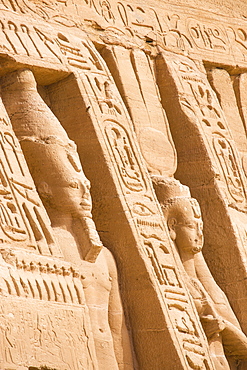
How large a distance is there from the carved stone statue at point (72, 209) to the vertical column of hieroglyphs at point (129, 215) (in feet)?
0.52

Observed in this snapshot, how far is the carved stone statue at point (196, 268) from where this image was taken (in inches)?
345

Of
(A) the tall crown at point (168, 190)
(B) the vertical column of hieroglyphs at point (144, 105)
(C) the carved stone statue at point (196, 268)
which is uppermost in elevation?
(B) the vertical column of hieroglyphs at point (144, 105)

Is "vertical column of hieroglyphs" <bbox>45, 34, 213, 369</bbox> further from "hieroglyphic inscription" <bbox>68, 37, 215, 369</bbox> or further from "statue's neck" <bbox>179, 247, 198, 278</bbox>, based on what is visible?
"statue's neck" <bbox>179, 247, 198, 278</bbox>

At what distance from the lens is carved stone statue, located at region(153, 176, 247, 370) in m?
8.76

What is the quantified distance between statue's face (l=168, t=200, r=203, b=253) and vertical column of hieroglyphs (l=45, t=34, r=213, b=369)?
0.26 metres

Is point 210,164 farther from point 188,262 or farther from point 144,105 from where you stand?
point 188,262

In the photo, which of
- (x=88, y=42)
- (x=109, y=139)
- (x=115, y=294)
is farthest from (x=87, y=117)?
(x=115, y=294)

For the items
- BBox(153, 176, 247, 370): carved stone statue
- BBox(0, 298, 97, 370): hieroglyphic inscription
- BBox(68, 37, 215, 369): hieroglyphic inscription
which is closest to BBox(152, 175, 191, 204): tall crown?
BBox(153, 176, 247, 370): carved stone statue

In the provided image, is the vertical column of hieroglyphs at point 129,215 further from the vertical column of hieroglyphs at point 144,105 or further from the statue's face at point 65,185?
the statue's face at point 65,185

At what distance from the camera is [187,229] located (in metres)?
8.90

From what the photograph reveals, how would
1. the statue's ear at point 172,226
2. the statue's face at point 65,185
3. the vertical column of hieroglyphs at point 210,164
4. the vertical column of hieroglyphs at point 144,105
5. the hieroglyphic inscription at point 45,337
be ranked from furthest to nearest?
the vertical column of hieroglyphs at point 210,164 < the vertical column of hieroglyphs at point 144,105 < the statue's ear at point 172,226 < the statue's face at point 65,185 < the hieroglyphic inscription at point 45,337

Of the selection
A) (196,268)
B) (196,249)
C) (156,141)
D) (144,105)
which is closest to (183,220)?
(196,249)

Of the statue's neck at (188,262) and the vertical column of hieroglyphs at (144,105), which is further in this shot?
the vertical column of hieroglyphs at (144,105)

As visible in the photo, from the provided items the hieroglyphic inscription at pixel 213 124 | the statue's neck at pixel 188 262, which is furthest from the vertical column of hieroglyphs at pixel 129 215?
the hieroglyphic inscription at pixel 213 124
